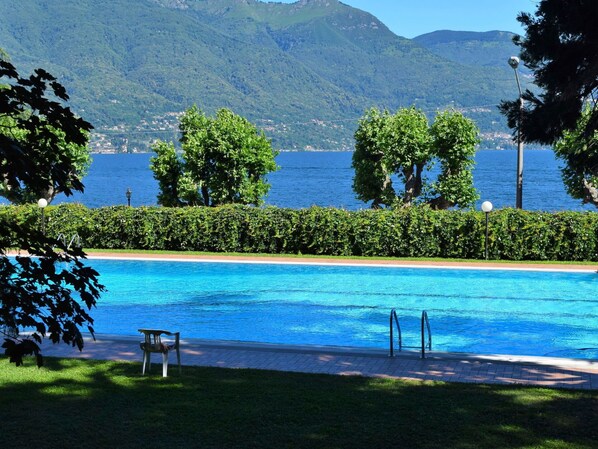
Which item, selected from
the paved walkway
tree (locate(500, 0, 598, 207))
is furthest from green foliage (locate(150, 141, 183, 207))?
tree (locate(500, 0, 598, 207))

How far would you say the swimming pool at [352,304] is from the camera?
45.3 feet

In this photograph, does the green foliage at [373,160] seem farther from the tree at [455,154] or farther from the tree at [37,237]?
the tree at [37,237]

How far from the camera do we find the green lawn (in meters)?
6.89

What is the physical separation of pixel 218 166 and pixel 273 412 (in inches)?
728

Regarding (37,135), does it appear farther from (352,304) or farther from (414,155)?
(414,155)

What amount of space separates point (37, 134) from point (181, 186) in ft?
69.9

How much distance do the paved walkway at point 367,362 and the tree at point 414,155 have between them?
48.2ft

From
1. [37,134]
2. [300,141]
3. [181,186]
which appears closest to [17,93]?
[37,134]

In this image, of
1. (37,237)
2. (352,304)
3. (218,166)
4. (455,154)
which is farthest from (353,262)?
(37,237)

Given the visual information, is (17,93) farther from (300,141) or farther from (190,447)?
(300,141)

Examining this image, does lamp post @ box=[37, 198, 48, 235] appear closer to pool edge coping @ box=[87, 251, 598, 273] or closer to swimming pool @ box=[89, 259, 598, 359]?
pool edge coping @ box=[87, 251, 598, 273]

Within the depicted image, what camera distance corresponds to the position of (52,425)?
7289mm

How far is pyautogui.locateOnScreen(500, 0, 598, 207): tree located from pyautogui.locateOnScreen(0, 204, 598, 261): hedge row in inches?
459

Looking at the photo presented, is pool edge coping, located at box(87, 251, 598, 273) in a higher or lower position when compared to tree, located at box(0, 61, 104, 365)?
lower
